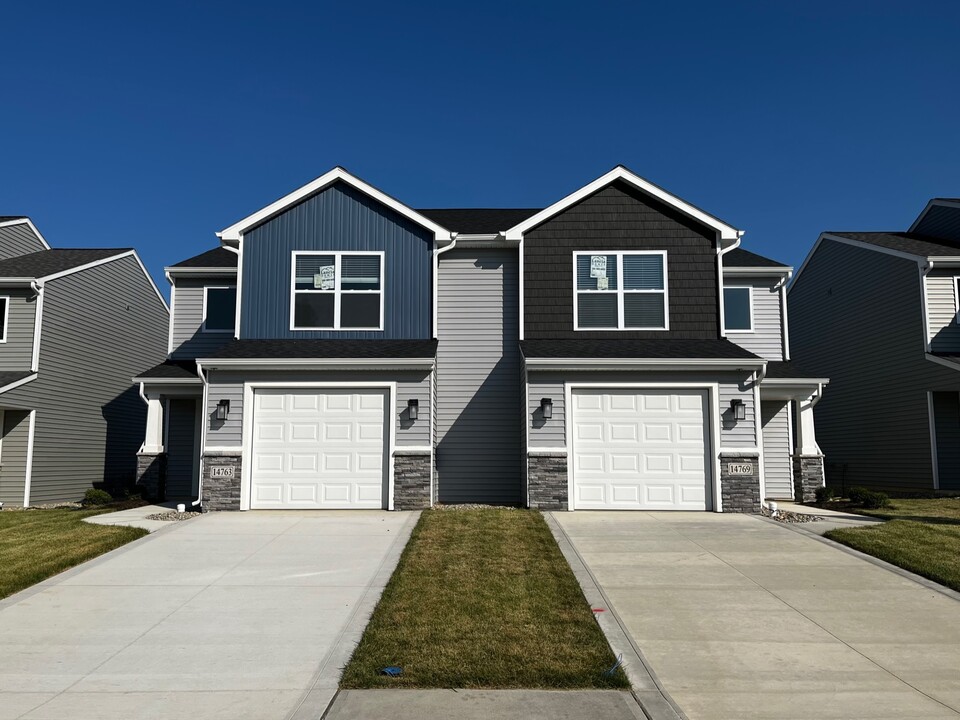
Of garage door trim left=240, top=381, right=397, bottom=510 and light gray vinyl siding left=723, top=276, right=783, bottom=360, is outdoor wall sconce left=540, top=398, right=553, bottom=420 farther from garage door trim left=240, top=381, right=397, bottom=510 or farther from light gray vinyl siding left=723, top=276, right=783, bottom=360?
light gray vinyl siding left=723, top=276, right=783, bottom=360

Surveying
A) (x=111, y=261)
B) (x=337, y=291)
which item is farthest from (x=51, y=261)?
(x=337, y=291)

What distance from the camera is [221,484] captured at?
13.9 m

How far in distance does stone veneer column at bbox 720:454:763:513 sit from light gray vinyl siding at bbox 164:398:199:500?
39.9ft

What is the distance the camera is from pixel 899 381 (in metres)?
20.6

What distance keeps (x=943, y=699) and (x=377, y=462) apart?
A: 1017cm

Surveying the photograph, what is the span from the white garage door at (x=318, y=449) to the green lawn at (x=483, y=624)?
3587mm

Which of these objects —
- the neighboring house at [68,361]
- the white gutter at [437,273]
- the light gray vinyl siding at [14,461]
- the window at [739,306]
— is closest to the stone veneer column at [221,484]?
the white gutter at [437,273]

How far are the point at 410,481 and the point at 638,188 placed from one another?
25.6 feet

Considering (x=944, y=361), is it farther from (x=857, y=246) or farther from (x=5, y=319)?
(x=5, y=319)

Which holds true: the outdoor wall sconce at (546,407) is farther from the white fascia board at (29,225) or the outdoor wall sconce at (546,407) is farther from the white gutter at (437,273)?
the white fascia board at (29,225)

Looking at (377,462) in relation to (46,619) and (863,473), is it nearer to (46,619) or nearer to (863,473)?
(46,619)

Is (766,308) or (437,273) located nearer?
(437,273)

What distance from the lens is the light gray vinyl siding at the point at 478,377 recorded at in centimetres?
1605

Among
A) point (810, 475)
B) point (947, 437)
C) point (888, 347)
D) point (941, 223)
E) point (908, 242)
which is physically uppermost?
point (941, 223)
